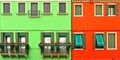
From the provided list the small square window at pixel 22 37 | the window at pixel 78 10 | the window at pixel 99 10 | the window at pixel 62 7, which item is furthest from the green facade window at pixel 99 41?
the small square window at pixel 22 37

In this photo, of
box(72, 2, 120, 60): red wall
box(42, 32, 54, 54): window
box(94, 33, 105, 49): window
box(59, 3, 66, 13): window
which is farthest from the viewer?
box(59, 3, 66, 13): window

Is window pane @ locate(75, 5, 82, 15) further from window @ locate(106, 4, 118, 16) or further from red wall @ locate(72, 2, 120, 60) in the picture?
window @ locate(106, 4, 118, 16)

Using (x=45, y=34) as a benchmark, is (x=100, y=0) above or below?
above

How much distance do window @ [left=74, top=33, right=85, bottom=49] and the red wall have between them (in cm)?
32

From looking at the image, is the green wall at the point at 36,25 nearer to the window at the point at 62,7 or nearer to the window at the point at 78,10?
the window at the point at 62,7

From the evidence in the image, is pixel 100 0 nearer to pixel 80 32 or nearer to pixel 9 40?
pixel 80 32

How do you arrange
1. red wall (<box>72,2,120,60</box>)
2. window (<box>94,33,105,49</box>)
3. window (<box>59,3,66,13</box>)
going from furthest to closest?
window (<box>59,3,66,13</box>) < red wall (<box>72,2,120,60</box>) < window (<box>94,33,105,49</box>)

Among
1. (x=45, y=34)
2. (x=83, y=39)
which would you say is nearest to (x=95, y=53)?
(x=83, y=39)

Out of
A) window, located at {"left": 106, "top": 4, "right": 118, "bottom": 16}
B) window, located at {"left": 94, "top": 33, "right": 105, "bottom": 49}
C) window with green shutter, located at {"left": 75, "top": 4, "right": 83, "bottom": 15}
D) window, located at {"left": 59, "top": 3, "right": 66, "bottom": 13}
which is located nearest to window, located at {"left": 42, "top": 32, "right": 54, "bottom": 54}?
window, located at {"left": 59, "top": 3, "right": 66, "bottom": 13}

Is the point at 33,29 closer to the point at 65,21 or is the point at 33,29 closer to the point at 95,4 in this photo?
the point at 65,21

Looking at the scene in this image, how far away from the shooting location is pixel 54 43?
41.9 meters

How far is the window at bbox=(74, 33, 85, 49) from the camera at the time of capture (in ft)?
139

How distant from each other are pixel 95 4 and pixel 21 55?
730 cm

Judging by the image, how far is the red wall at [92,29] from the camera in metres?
42.4
